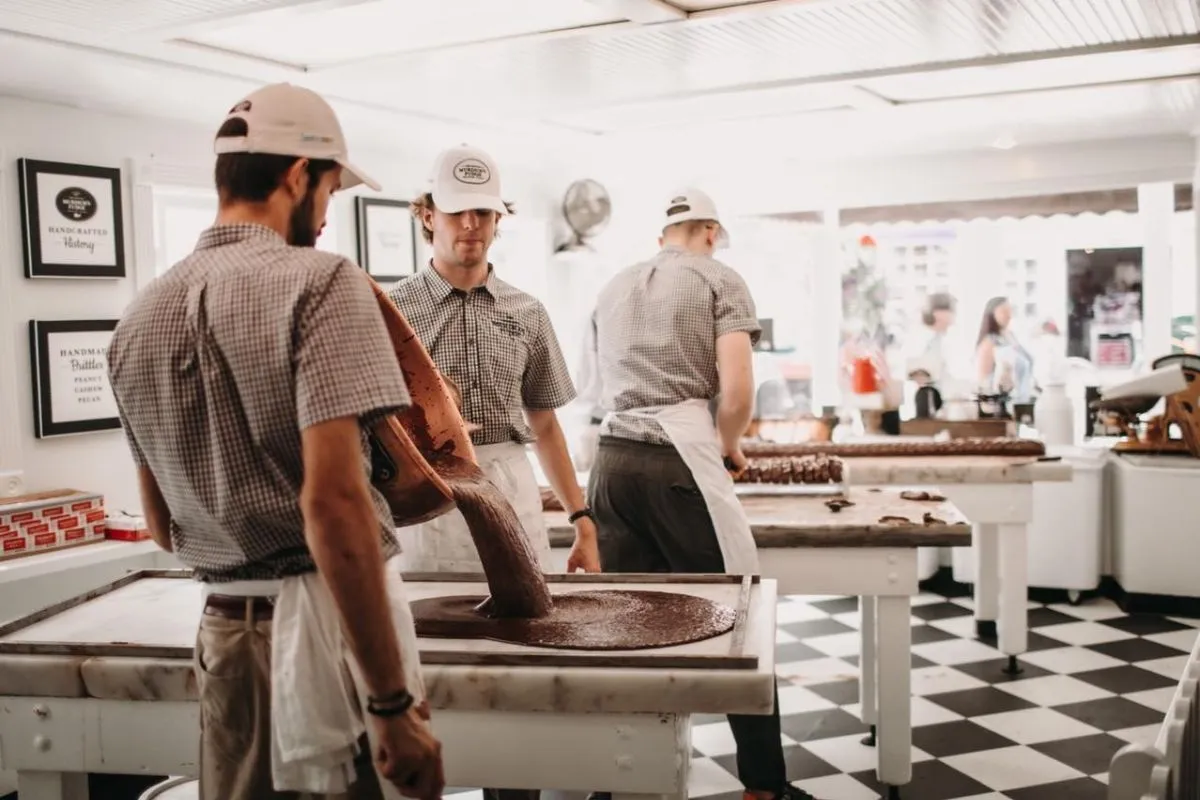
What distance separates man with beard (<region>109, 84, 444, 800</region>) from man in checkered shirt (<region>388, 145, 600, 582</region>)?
119 centimetres

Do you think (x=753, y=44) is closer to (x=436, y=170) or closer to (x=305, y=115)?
(x=436, y=170)

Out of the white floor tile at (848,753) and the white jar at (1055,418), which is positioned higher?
the white jar at (1055,418)

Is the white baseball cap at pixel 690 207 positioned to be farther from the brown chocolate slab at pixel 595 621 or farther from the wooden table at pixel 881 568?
the brown chocolate slab at pixel 595 621

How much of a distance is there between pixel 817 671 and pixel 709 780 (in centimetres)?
130

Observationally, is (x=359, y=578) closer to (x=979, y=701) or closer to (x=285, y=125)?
(x=285, y=125)

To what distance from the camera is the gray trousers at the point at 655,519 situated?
3.38m

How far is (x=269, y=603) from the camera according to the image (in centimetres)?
166

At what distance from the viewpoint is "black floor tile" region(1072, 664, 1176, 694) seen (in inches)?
184

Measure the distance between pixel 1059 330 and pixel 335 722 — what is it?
6.56 metres

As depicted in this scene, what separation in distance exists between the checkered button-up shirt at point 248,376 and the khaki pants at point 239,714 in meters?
0.09

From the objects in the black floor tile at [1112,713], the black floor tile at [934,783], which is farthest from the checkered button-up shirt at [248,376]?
the black floor tile at [1112,713]

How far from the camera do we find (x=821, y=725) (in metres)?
4.36

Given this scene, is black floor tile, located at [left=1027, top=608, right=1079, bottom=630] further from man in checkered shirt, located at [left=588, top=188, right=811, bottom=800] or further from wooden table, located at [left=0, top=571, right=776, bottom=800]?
wooden table, located at [left=0, top=571, right=776, bottom=800]

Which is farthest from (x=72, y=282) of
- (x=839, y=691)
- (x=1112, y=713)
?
(x=1112, y=713)
